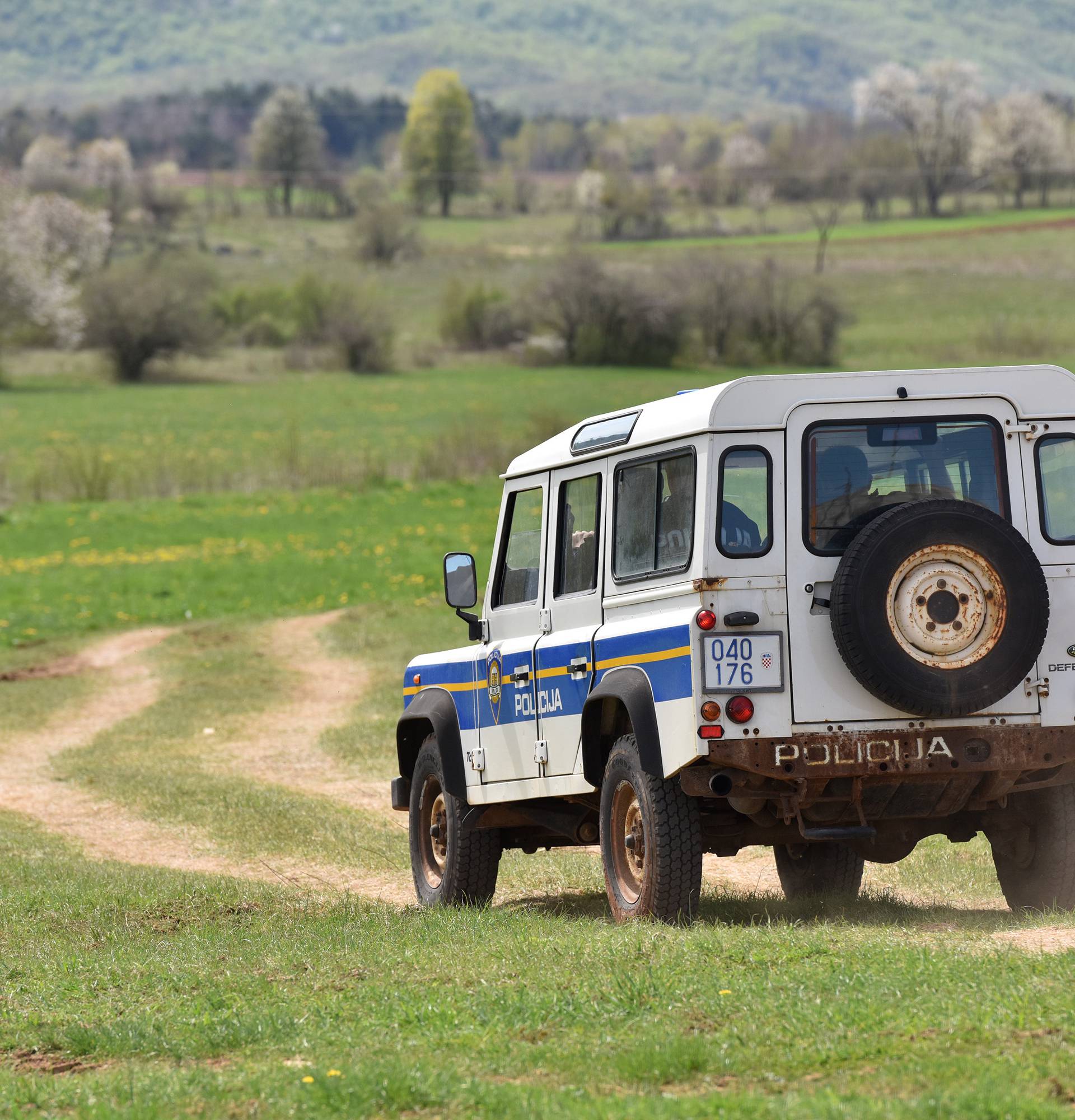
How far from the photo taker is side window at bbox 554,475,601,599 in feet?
29.1

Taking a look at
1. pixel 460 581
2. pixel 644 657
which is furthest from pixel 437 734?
pixel 644 657

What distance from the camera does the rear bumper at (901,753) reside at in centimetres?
754

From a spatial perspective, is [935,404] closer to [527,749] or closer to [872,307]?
[527,749]

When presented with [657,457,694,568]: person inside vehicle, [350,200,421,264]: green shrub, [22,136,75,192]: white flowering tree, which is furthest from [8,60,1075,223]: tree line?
[657,457,694,568]: person inside vehicle

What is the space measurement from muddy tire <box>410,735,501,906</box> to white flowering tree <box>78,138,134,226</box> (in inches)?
5122

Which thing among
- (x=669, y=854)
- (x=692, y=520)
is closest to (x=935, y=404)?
(x=692, y=520)

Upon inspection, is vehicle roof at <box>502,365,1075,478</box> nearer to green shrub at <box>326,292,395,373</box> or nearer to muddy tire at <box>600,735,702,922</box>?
muddy tire at <box>600,735,702,922</box>

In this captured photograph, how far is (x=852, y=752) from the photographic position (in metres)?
7.60

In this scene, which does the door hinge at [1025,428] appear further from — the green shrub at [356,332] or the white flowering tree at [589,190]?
the white flowering tree at [589,190]

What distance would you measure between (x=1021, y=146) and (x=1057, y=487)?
137724 millimetres

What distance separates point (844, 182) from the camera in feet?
471

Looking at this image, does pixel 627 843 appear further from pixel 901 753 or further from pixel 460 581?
pixel 460 581

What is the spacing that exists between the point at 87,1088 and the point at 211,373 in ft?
244

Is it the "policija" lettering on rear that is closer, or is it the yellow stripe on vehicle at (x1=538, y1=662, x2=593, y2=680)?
the "policija" lettering on rear
